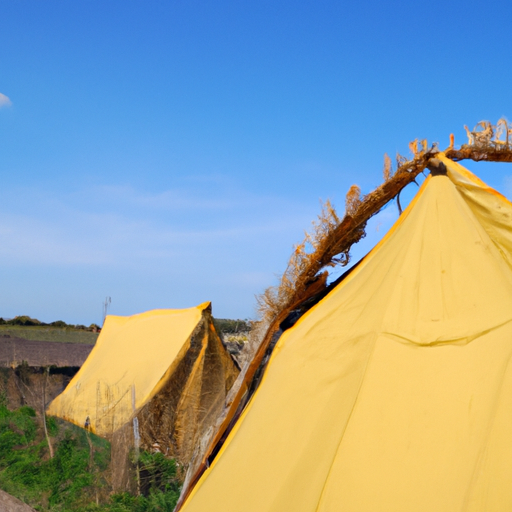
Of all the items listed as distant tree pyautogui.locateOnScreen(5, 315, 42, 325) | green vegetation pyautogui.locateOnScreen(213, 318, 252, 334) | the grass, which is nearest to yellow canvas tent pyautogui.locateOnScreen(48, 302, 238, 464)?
green vegetation pyautogui.locateOnScreen(213, 318, 252, 334)

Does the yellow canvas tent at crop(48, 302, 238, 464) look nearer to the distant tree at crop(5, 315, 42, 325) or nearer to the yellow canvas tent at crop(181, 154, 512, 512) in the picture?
the yellow canvas tent at crop(181, 154, 512, 512)

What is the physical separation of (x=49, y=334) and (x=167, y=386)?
18.4 meters

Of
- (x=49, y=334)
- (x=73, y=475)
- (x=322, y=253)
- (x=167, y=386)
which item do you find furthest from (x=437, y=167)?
(x=49, y=334)

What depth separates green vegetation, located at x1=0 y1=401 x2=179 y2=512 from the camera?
6.46 m

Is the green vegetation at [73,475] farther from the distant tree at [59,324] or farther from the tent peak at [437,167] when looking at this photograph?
the distant tree at [59,324]

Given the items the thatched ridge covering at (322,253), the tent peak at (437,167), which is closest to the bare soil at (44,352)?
Result: the thatched ridge covering at (322,253)

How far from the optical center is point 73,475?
7.46 metres

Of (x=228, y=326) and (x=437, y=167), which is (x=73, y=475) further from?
(x=437, y=167)

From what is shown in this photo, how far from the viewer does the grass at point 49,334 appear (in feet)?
78.3

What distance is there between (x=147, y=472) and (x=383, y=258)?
5.29 metres

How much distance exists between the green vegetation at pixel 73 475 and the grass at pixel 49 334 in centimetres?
1512

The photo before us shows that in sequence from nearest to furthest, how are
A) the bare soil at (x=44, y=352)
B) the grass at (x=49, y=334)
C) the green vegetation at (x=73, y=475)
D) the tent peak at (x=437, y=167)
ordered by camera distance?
the tent peak at (x=437, y=167) < the green vegetation at (x=73, y=475) < the bare soil at (x=44, y=352) < the grass at (x=49, y=334)

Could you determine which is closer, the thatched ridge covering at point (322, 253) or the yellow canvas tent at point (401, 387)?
the yellow canvas tent at point (401, 387)

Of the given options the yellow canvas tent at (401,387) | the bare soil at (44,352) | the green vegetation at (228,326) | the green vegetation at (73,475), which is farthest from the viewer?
the bare soil at (44,352)
